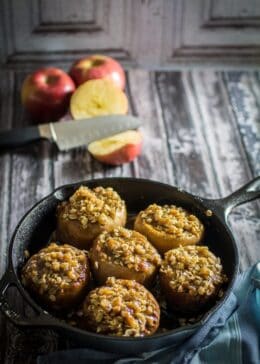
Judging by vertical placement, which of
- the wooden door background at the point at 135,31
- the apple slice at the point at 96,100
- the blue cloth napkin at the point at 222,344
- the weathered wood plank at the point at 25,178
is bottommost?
the blue cloth napkin at the point at 222,344

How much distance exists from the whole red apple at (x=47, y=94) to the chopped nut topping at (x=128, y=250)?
1.53 ft

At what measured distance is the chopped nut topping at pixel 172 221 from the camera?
926 mm

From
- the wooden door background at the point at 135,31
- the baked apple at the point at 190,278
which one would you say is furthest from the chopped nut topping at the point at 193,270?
the wooden door background at the point at 135,31

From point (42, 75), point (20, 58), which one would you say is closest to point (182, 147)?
point (42, 75)

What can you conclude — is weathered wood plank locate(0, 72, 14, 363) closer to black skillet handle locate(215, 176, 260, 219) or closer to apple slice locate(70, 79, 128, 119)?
apple slice locate(70, 79, 128, 119)

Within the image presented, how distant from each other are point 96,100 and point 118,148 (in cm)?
13

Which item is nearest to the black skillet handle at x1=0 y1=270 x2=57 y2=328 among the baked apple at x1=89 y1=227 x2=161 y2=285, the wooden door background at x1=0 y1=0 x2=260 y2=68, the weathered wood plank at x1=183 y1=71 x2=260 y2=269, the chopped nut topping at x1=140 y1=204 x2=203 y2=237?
the baked apple at x1=89 y1=227 x2=161 y2=285

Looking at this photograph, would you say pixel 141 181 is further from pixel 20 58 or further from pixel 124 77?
pixel 20 58

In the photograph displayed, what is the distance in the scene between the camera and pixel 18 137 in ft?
4.01

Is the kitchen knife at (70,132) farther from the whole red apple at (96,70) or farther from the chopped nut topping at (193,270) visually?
the chopped nut topping at (193,270)

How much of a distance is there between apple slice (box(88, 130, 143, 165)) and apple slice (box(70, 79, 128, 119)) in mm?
78

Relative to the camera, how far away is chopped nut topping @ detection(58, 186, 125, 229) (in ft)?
3.05

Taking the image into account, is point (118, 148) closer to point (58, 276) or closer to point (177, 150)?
point (177, 150)

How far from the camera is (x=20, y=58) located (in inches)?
58.2
